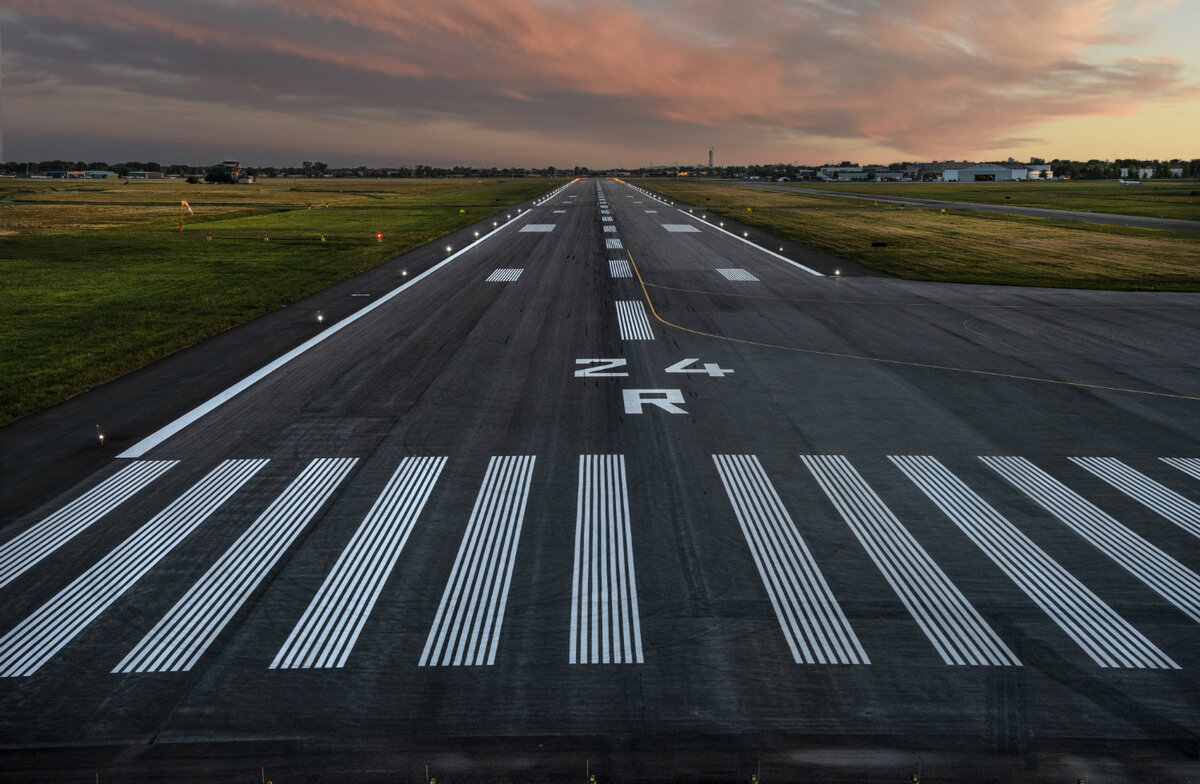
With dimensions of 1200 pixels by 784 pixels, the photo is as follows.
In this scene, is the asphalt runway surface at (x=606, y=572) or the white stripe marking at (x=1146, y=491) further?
the white stripe marking at (x=1146, y=491)

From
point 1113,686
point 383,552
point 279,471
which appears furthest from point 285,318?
point 1113,686

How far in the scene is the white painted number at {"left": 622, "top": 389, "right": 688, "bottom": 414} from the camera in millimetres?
13633

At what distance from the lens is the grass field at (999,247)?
101ft

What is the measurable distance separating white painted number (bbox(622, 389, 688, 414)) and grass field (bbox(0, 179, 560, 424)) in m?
10.5

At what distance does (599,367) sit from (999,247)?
33974mm

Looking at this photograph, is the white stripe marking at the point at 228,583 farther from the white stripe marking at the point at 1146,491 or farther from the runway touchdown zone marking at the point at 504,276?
the runway touchdown zone marking at the point at 504,276

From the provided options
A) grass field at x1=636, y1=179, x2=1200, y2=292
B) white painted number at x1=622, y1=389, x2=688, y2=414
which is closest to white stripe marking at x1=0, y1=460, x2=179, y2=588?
white painted number at x1=622, y1=389, x2=688, y2=414

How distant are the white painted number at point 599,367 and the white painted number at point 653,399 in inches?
52.1

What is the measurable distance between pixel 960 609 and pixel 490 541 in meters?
4.96

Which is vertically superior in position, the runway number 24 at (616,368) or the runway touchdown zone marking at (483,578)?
the runway number 24 at (616,368)

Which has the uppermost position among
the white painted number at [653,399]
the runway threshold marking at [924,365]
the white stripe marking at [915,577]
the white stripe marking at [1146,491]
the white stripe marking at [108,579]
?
the runway threshold marking at [924,365]

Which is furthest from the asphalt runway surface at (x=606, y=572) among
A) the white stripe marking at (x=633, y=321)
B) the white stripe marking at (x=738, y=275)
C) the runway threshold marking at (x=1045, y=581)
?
the white stripe marking at (x=738, y=275)

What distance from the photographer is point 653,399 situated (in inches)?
561

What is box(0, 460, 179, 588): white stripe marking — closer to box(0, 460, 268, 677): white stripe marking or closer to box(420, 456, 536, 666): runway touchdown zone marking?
box(0, 460, 268, 677): white stripe marking
